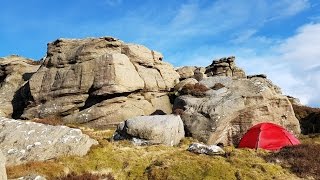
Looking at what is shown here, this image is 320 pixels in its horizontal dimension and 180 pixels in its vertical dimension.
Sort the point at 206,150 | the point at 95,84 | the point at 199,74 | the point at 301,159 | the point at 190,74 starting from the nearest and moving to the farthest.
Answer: the point at 301,159 → the point at 206,150 → the point at 95,84 → the point at 190,74 → the point at 199,74

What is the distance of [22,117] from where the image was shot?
163 feet

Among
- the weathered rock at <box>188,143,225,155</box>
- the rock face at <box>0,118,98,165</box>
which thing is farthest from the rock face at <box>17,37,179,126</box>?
the weathered rock at <box>188,143,225,155</box>

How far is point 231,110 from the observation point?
38.8 m

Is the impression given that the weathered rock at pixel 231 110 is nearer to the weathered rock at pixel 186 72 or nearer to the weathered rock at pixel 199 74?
the weathered rock at pixel 199 74

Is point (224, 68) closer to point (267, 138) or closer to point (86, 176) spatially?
point (267, 138)

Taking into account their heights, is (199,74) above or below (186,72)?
below

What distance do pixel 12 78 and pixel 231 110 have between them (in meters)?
36.6

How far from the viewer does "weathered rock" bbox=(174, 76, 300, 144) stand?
1459 inches

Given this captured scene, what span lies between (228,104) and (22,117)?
86.7ft

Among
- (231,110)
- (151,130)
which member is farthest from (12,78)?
(151,130)

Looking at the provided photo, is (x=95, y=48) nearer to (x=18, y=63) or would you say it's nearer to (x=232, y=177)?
(x=18, y=63)

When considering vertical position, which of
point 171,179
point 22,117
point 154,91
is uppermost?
point 154,91

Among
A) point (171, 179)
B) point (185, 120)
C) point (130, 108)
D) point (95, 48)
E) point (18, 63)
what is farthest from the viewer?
point (18, 63)

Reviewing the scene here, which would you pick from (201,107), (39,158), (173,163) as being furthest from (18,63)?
(173,163)
